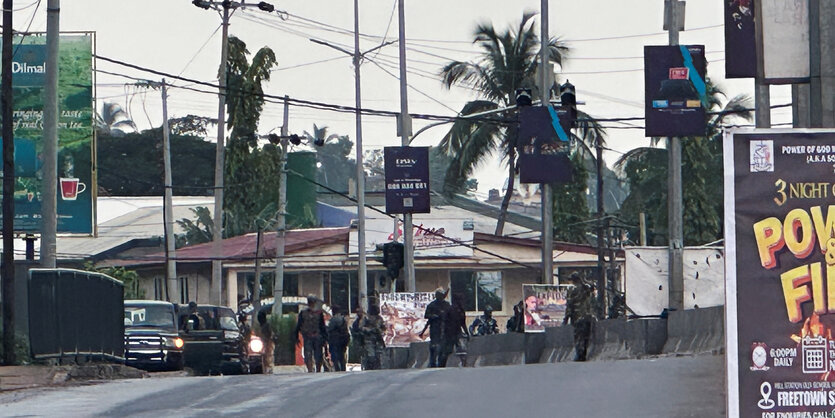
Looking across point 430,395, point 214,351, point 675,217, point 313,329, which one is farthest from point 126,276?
point 430,395

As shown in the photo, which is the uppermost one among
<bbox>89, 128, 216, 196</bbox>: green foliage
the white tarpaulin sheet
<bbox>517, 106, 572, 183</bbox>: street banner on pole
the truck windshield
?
<bbox>89, 128, 216, 196</bbox>: green foliage

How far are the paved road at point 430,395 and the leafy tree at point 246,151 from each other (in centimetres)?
2993

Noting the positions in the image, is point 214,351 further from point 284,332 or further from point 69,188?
point 284,332

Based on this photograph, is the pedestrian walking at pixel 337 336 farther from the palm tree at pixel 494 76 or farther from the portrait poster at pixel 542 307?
the palm tree at pixel 494 76

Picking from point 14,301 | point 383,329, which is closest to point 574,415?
point 14,301

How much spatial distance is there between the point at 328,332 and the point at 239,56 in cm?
2707

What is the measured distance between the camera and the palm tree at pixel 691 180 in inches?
2596

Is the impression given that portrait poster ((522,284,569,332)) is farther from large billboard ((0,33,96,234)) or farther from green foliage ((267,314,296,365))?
green foliage ((267,314,296,365))

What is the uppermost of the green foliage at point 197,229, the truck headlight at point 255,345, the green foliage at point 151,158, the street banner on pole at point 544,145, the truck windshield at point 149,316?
the green foliage at point 151,158

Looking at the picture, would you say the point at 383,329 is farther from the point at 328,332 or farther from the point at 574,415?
the point at 574,415

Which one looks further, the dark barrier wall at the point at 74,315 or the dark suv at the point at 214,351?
the dark suv at the point at 214,351

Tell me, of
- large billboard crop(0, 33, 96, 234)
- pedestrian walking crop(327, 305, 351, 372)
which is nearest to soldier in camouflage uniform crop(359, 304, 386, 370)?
pedestrian walking crop(327, 305, 351, 372)

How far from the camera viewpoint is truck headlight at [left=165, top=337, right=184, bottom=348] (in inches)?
1250

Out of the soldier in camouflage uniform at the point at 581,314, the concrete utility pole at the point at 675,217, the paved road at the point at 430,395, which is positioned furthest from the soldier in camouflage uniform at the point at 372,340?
the paved road at the point at 430,395
